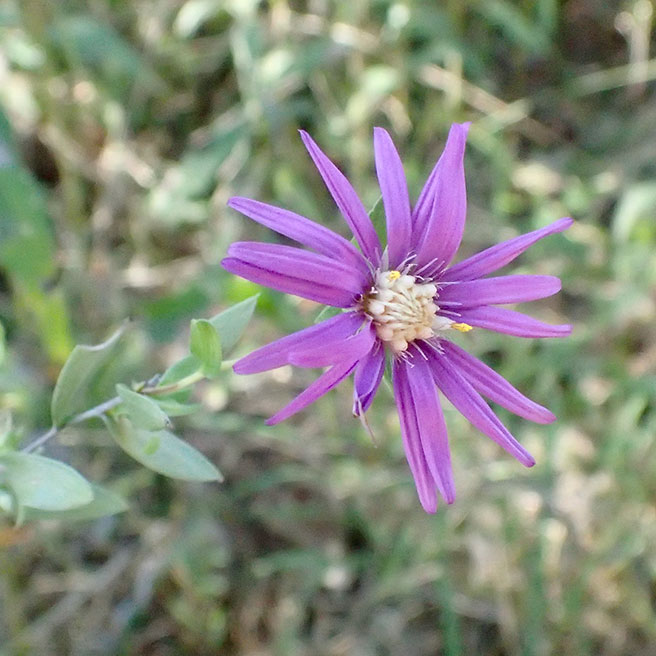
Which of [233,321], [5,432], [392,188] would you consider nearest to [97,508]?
[5,432]

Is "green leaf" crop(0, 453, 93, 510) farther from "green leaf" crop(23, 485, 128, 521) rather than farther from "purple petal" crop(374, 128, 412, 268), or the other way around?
"purple petal" crop(374, 128, 412, 268)

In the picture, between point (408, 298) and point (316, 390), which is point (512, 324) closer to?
point (408, 298)

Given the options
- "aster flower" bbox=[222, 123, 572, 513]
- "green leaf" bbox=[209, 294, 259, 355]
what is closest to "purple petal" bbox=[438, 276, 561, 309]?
"aster flower" bbox=[222, 123, 572, 513]

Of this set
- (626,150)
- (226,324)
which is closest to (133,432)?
(226,324)

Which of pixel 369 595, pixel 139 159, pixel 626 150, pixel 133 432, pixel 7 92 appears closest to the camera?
pixel 133 432

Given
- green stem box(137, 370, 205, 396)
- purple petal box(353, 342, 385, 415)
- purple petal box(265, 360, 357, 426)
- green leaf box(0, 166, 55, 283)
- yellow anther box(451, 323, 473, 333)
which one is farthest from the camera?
green leaf box(0, 166, 55, 283)

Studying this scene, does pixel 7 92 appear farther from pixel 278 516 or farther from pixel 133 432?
pixel 133 432
